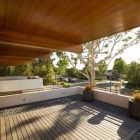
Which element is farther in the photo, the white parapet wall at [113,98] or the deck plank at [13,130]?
the white parapet wall at [113,98]

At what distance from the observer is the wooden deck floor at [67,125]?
3.65 m

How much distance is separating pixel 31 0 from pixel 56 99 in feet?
19.3

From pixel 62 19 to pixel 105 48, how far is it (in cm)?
901

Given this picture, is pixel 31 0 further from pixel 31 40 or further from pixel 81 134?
pixel 81 134

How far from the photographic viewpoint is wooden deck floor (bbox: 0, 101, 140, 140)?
365cm

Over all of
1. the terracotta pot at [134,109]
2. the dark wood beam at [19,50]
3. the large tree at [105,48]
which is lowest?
the terracotta pot at [134,109]

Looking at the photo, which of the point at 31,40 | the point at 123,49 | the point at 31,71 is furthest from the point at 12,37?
Result: the point at 31,71

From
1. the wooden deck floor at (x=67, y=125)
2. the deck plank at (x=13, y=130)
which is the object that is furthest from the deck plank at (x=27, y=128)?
the deck plank at (x=13, y=130)

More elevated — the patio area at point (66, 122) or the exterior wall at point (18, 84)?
the exterior wall at point (18, 84)

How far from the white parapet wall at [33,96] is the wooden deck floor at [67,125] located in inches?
51.0

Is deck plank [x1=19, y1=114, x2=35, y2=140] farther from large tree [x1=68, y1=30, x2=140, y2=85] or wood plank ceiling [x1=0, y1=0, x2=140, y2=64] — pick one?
large tree [x1=68, y1=30, x2=140, y2=85]

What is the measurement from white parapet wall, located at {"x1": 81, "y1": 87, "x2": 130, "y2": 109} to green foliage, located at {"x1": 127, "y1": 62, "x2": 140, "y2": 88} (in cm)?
1030

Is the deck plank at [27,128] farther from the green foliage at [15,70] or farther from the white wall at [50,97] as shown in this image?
the green foliage at [15,70]

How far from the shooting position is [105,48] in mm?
11125
